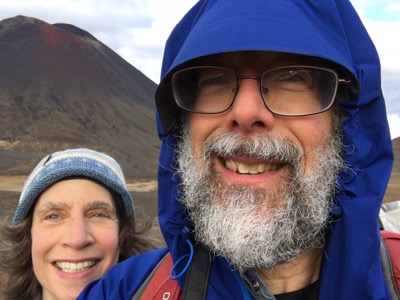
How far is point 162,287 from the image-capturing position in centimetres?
155

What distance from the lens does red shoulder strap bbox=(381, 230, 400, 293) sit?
1405mm

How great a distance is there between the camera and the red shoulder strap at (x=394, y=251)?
1405 millimetres

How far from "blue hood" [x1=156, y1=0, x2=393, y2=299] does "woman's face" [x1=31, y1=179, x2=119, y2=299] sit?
0.96 m

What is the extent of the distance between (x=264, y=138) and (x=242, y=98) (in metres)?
0.14

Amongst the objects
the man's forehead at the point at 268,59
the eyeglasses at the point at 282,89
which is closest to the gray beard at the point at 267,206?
the eyeglasses at the point at 282,89

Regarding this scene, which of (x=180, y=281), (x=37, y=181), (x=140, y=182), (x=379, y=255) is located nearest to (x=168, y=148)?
(x=180, y=281)

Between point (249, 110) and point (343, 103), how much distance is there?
31 centimetres

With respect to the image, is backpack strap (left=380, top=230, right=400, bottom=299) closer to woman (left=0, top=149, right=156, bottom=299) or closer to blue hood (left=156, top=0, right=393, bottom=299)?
blue hood (left=156, top=0, right=393, bottom=299)

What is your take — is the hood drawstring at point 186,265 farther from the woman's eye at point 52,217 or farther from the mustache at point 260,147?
the woman's eye at point 52,217

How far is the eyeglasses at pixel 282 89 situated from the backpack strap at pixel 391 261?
47cm

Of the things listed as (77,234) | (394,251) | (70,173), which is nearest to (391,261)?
(394,251)

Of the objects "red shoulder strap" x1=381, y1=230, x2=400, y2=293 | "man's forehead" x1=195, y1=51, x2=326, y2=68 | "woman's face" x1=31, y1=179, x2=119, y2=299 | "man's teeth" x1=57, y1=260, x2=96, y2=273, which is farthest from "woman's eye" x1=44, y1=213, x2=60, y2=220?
"red shoulder strap" x1=381, y1=230, x2=400, y2=293

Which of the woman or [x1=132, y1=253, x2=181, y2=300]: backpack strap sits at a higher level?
[x1=132, y1=253, x2=181, y2=300]: backpack strap

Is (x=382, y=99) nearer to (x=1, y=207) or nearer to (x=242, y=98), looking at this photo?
(x=242, y=98)
